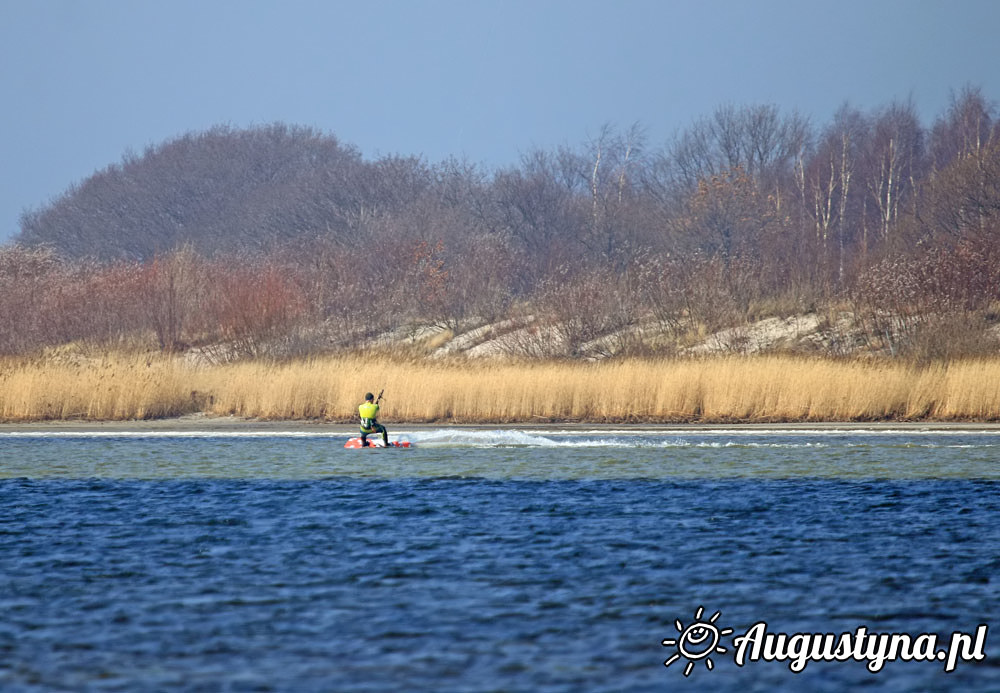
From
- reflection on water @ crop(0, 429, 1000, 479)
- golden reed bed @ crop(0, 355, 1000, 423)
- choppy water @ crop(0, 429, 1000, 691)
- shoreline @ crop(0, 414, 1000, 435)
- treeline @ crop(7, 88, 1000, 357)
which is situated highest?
treeline @ crop(7, 88, 1000, 357)

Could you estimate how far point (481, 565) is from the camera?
520 inches

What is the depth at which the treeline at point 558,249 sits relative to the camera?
41719 millimetres

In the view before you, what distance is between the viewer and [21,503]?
1802cm

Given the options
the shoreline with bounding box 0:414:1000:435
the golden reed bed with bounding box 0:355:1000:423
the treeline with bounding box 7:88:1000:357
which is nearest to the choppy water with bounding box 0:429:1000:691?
the shoreline with bounding box 0:414:1000:435

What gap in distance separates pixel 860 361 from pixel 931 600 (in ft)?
64.9

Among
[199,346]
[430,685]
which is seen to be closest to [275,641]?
[430,685]

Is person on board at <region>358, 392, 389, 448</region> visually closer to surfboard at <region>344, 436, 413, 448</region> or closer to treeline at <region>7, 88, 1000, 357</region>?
surfboard at <region>344, 436, 413, 448</region>

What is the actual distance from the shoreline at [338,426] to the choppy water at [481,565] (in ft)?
11.5

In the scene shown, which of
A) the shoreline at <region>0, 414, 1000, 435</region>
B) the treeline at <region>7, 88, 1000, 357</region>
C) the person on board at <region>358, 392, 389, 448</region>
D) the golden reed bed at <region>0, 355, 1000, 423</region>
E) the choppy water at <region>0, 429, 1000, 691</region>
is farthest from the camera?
the treeline at <region>7, 88, 1000, 357</region>

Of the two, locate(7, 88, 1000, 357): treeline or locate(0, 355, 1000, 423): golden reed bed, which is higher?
locate(7, 88, 1000, 357): treeline

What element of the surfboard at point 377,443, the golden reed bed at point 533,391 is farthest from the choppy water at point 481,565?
the golden reed bed at point 533,391

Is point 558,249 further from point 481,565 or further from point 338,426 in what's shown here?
point 481,565

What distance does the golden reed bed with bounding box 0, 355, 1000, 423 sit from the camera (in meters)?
28.2

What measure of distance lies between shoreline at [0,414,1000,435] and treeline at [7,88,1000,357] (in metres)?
6.26
